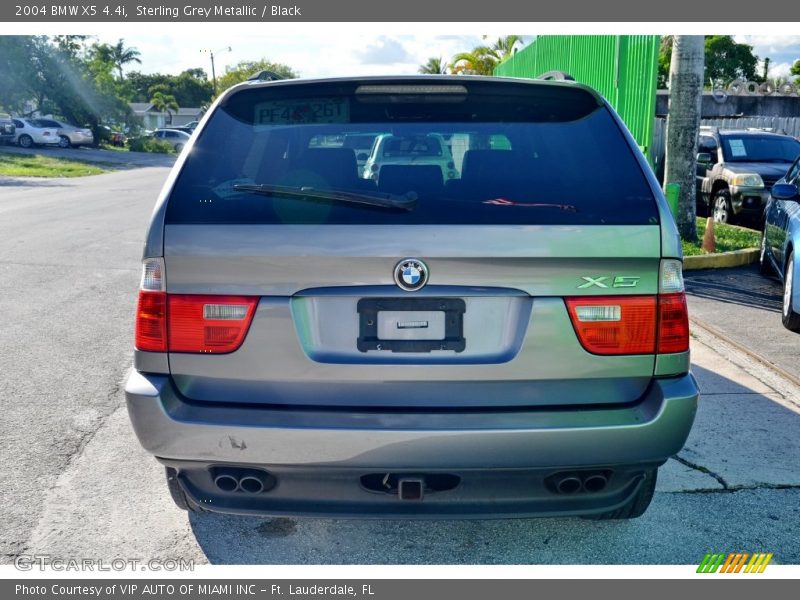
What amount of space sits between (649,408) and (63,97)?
162 feet

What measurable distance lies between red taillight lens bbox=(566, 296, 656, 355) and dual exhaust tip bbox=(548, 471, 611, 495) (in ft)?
1.42

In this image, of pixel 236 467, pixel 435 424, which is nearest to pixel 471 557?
Answer: pixel 435 424

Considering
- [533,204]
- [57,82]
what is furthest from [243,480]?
[57,82]

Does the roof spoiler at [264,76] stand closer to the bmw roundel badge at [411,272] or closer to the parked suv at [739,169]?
the bmw roundel badge at [411,272]

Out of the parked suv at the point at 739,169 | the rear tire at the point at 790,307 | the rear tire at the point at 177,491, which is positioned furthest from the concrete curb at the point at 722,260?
the rear tire at the point at 177,491

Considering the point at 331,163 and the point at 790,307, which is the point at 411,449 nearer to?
the point at 331,163

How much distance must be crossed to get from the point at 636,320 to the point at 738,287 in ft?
20.3

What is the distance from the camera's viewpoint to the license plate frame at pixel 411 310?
2709mm

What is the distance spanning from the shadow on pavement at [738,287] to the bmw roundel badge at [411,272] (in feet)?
18.9

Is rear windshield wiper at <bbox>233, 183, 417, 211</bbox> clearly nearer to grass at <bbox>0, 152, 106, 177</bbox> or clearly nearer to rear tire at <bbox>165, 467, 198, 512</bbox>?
rear tire at <bbox>165, 467, 198, 512</bbox>

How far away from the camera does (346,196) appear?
2744 millimetres

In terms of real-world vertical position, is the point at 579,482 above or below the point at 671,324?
below
